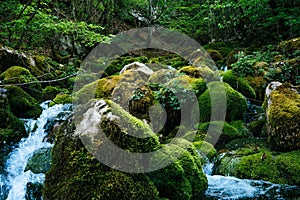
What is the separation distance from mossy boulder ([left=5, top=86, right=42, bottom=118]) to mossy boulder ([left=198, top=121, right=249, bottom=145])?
4926mm

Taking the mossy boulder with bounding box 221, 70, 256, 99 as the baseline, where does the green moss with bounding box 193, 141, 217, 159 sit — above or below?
below

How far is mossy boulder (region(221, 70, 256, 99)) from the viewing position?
9219 millimetres

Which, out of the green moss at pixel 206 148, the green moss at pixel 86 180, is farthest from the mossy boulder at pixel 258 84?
the green moss at pixel 86 180

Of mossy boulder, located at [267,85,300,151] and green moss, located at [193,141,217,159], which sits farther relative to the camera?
green moss, located at [193,141,217,159]

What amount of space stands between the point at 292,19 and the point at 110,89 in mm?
10191

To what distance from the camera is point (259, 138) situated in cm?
704

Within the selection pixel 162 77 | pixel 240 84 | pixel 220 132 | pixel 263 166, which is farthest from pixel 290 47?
pixel 263 166

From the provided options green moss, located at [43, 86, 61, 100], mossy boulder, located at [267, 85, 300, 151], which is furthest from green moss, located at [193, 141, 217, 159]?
green moss, located at [43, 86, 61, 100]

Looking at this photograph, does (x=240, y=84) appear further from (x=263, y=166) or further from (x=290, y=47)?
(x=263, y=166)

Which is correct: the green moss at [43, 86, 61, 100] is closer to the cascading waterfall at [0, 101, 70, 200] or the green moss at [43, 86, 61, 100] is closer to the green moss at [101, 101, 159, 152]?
the cascading waterfall at [0, 101, 70, 200]

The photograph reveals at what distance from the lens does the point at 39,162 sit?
5742mm

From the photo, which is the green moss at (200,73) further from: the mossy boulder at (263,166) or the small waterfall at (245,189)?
the small waterfall at (245,189)

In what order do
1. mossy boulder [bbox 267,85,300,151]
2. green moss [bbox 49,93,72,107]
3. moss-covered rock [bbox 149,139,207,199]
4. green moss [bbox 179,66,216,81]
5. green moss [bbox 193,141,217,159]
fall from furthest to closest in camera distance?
green moss [bbox 49,93,72,107] → green moss [bbox 179,66,216,81] → green moss [bbox 193,141,217,159] → mossy boulder [bbox 267,85,300,151] → moss-covered rock [bbox 149,139,207,199]

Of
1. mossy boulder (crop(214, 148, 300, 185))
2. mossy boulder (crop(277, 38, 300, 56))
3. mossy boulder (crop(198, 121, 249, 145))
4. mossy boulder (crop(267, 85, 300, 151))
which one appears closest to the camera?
mossy boulder (crop(214, 148, 300, 185))
